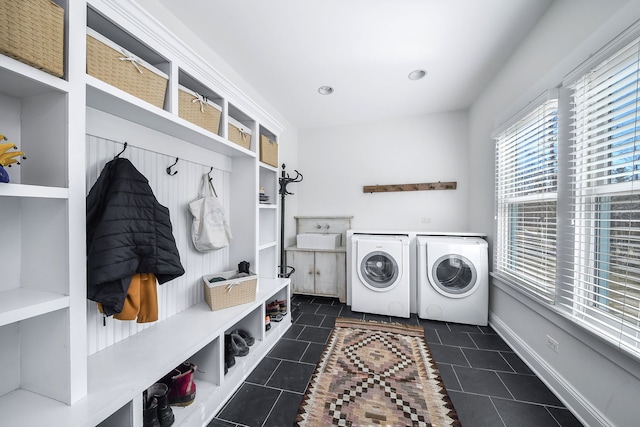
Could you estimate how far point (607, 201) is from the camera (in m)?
1.27

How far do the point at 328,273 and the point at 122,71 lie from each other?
273 cm

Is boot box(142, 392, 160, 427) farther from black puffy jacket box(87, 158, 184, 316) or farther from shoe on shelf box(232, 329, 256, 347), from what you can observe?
shoe on shelf box(232, 329, 256, 347)

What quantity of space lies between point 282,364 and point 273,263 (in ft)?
3.31

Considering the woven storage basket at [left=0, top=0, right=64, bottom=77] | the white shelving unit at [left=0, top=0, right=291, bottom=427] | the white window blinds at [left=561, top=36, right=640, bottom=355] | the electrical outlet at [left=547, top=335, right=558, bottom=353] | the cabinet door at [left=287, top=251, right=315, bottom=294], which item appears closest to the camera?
the woven storage basket at [left=0, top=0, right=64, bottom=77]

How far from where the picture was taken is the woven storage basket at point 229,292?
169cm

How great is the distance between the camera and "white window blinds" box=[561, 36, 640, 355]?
111 cm

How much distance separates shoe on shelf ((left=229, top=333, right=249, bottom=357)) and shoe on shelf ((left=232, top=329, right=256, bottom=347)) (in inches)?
3.7

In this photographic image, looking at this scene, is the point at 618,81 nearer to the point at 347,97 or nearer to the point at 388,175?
the point at 347,97

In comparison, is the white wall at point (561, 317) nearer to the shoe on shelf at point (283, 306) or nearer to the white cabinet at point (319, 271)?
the white cabinet at point (319, 271)

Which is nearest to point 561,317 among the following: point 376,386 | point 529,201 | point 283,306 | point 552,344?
point 552,344

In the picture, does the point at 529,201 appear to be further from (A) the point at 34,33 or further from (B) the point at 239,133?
(A) the point at 34,33

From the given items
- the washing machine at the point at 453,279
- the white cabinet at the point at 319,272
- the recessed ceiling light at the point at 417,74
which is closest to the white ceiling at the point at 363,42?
the recessed ceiling light at the point at 417,74

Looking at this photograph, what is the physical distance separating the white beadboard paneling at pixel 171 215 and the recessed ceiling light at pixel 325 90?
4.68 feet

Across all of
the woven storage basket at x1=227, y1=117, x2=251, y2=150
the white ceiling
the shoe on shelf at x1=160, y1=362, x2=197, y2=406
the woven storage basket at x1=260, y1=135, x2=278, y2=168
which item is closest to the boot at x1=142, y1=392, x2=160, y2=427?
the shoe on shelf at x1=160, y1=362, x2=197, y2=406
